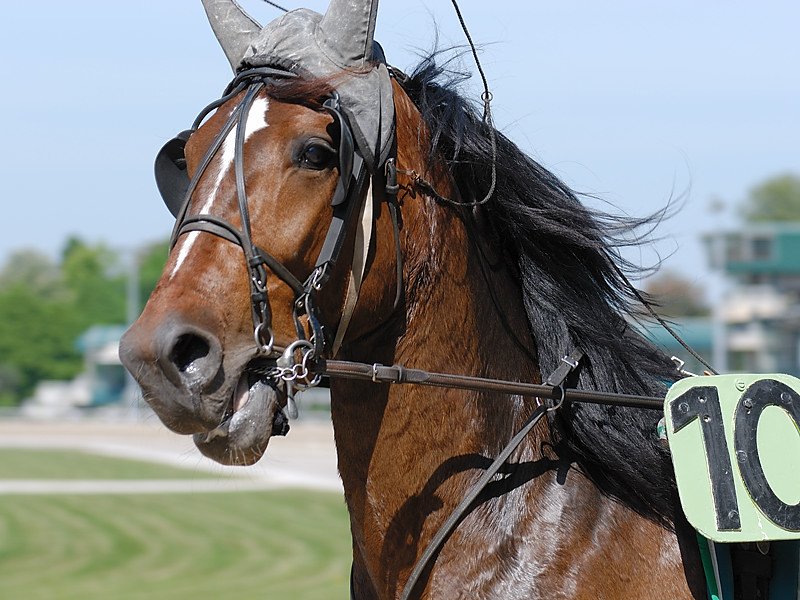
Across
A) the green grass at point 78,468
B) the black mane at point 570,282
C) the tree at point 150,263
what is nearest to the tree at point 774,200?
the tree at point 150,263

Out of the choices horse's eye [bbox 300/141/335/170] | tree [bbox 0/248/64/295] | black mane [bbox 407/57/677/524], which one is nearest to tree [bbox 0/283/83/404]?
tree [bbox 0/248/64/295]

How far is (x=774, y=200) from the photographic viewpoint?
97125mm

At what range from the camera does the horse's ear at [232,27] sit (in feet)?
9.20

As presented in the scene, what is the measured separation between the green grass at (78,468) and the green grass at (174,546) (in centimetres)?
325

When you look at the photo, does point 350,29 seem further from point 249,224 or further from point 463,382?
point 463,382

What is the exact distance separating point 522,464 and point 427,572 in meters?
0.39

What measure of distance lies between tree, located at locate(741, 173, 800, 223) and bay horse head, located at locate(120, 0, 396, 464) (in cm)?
9866

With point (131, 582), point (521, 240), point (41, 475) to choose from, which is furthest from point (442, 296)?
point (41, 475)

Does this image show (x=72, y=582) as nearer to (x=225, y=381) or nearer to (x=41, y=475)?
(x=225, y=381)

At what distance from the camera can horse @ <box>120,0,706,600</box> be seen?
7.63 ft

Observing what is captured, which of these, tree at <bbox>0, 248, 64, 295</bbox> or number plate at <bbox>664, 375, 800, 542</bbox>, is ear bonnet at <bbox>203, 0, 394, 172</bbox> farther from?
tree at <bbox>0, 248, 64, 295</bbox>

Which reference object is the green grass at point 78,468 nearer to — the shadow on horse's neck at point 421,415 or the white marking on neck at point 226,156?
the shadow on horse's neck at point 421,415

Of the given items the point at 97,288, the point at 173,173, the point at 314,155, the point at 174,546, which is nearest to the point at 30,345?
the point at 97,288

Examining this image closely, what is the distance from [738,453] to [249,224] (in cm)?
138
